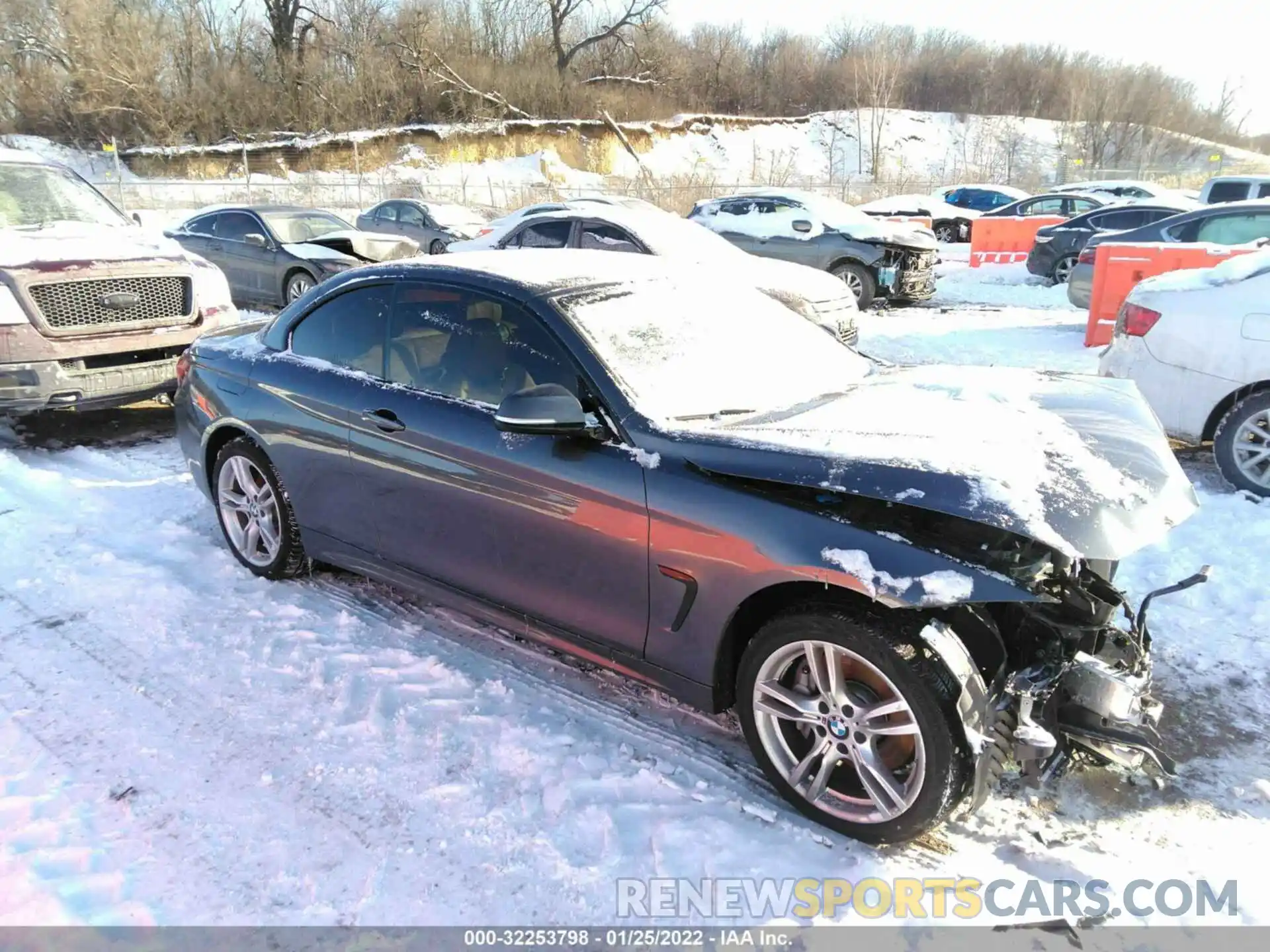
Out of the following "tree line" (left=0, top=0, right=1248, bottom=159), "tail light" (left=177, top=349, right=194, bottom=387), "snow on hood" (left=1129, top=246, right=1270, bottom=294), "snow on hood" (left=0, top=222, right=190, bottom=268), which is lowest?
"tail light" (left=177, top=349, right=194, bottom=387)

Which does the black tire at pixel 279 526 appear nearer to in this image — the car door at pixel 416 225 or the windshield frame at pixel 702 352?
the windshield frame at pixel 702 352

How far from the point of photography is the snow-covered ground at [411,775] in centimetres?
239

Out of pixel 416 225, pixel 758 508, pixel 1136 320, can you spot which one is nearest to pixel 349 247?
pixel 416 225

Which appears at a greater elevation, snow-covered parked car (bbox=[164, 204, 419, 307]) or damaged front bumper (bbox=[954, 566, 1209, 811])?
snow-covered parked car (bbox=[164, 204, 419, 307])

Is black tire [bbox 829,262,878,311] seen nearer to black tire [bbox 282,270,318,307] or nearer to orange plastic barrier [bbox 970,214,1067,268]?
orange plastic barrier [bbox 970,214,1067,268]

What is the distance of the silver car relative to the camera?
1611 centimetres

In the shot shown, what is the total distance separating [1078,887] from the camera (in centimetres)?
237

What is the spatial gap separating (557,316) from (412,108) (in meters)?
48.8

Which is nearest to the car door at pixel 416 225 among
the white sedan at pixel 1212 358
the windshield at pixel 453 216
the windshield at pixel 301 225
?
the windshield at pixel 453 216

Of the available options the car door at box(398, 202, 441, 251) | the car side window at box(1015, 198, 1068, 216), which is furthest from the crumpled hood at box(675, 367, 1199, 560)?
the car side window at box(1015, 198, 1068, 216)

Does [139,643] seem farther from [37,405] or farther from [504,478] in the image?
[37,405]

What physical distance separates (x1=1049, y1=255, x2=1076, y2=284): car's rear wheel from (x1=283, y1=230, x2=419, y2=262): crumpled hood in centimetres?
1091

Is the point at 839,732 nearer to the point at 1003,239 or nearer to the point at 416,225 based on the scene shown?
the point at 416,225

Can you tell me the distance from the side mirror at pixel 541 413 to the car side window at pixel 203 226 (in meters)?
11.3
